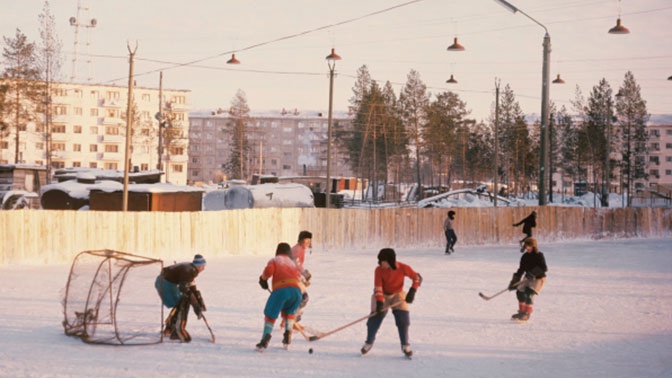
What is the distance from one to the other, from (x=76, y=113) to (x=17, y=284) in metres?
84.5

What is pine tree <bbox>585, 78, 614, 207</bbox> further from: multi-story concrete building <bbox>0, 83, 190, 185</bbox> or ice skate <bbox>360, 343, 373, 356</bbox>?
ice skate <bbox>360, 343, 373, 356</bbox>

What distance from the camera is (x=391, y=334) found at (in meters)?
11.2

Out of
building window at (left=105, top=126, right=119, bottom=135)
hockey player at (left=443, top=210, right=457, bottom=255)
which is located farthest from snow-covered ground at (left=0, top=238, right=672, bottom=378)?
building window at (left=105, top=126, right=119, bottom=135)

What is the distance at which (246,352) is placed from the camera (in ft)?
31.5

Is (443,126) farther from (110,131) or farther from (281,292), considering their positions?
(281,292)

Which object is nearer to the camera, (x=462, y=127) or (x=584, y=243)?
(x=584, y=243)

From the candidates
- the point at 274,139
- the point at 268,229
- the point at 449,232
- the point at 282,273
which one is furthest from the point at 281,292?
the point at 274,139

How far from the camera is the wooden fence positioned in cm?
2117

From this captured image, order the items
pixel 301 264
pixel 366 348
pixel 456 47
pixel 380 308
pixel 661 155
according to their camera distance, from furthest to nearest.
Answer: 1. pixel 661 155
2. pixel 456 47
3. pixel 301 264
4. pixel 366 348
5. pixel 380 308

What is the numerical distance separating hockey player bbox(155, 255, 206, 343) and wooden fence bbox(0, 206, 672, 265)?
12484 millimetres

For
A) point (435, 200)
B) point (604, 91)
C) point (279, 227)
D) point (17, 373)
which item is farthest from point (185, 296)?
point (604, 91)

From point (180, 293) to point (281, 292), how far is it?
1.76m

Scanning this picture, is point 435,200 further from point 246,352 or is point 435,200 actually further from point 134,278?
point 246,352

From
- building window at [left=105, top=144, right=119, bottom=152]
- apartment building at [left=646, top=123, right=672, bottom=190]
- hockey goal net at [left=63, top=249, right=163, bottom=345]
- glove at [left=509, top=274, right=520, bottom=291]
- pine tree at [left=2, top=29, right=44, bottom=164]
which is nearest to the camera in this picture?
hockey goal net at [left=63, top=249, right=163, bottom=345]
